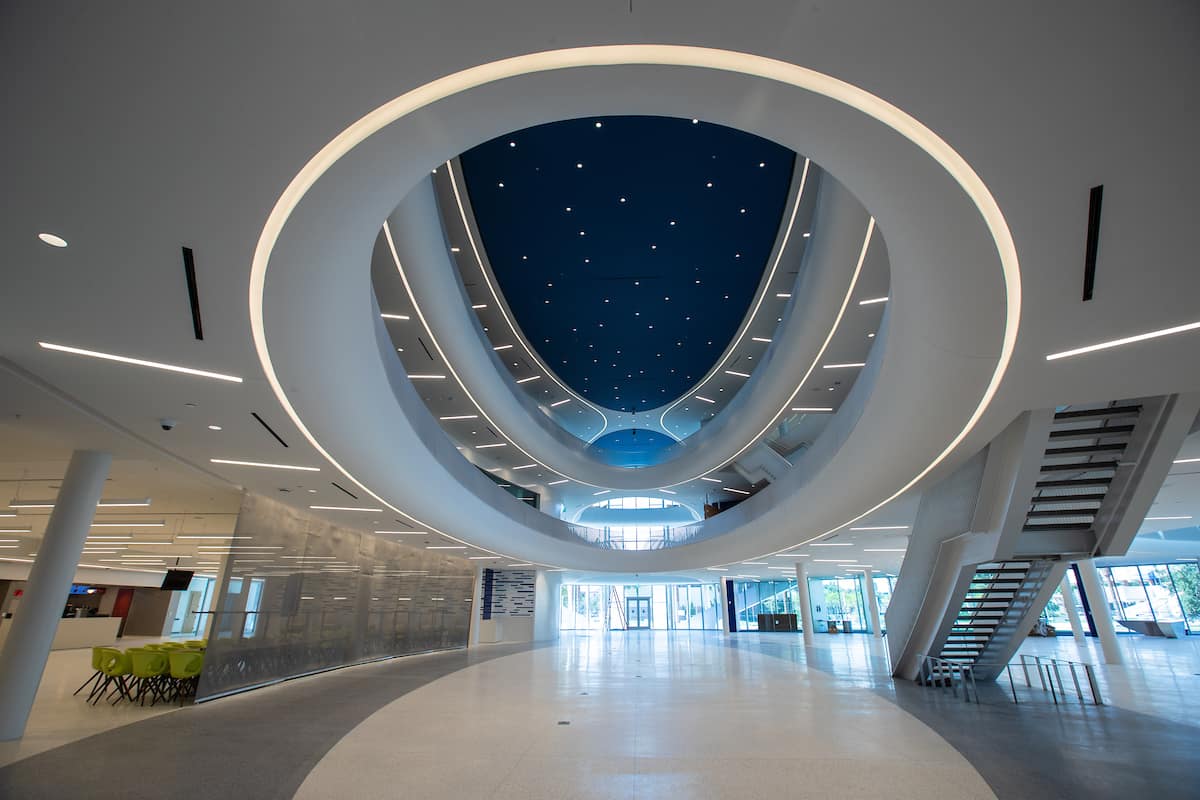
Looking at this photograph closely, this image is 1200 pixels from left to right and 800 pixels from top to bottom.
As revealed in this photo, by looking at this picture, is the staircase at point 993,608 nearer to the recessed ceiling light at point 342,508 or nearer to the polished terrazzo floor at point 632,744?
the polished terrazzo floor at point 632,744

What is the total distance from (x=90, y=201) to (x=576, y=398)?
67.6 feet

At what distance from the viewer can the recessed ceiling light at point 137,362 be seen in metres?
5.04

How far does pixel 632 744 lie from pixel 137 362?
6668mm

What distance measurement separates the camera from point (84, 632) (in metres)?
20.2

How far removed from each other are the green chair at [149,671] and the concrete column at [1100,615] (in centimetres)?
2066

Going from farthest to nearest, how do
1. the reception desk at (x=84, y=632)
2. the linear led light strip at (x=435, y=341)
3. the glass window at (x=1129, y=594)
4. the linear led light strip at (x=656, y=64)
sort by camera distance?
the glass window at (x=1129, y=594) → the reception desk at (x=84, y=632) → the linear led light strip at (x=435, y=341) → the linear led light strip at (x=656, y=64)

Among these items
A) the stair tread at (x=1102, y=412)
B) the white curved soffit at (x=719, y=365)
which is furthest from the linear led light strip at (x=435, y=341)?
the stair tread at (x=1102, y=412)

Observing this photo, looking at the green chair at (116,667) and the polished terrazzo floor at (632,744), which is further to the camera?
the green chair at (116,667)

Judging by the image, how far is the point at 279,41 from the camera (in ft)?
8.36

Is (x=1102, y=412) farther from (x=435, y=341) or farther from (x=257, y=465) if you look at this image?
(x=435, y=341)

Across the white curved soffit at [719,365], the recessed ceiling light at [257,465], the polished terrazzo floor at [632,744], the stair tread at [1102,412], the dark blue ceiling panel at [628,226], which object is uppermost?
the dark blue ceiling panel at [628,226]

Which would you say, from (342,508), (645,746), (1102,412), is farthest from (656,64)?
(342,508)

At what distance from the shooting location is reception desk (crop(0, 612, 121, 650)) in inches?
755

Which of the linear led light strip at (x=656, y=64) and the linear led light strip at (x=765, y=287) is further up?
the linear led light strip at (x=765, y=287)
